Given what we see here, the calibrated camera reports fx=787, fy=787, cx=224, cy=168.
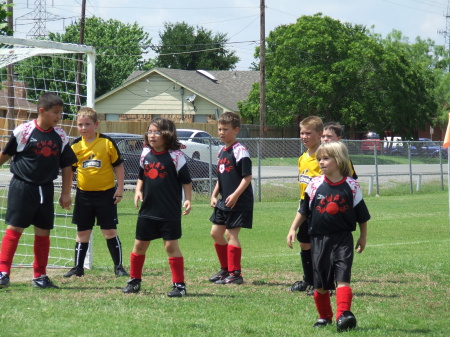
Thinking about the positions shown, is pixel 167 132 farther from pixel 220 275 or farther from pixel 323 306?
pixel 323 306

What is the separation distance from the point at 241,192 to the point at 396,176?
20368 millimetres

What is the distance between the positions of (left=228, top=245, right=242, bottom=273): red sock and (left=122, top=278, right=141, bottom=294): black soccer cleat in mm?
1206

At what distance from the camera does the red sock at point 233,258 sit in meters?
8.45

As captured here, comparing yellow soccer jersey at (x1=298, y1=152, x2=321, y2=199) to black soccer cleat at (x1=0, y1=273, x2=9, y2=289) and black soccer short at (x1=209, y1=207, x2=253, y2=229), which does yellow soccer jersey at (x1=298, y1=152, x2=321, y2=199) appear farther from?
black soccer cleat at (x1=0, y1=273, x2=9, y2=289)

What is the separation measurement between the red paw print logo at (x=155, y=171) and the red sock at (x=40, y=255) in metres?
1.38

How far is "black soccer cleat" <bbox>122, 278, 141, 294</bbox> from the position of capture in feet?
24.9

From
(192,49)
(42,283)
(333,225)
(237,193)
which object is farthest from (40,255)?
(192,49)

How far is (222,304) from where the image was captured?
23.2 ft

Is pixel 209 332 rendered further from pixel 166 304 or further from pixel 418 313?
pixel 418 313

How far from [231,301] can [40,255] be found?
2.13 metres

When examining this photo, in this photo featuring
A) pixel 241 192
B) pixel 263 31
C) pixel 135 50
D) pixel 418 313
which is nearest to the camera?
pixel 418 313

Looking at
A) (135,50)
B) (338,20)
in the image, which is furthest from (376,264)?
(135,50)

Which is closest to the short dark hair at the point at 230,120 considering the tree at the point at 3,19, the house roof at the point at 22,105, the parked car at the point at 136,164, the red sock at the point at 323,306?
the red sock at the point at 323,306

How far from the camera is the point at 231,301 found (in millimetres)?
7254
